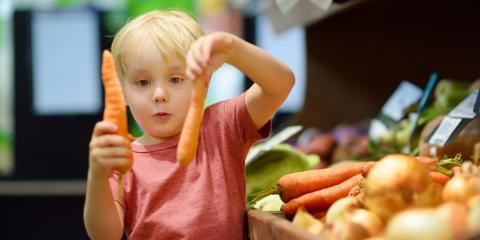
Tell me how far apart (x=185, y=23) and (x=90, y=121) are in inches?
130

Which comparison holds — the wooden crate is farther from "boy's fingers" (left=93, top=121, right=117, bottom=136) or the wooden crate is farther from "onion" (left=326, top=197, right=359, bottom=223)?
"boy's fingers" (left=93, top=121, right=117, bottom=136)

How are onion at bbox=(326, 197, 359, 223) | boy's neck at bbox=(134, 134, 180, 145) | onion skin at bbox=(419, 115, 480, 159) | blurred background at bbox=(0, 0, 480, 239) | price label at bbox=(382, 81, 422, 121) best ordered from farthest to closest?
blurred background at bbox=(0, 0, 480, 239) < price label at bbox=(382, 81, 422, 121) < onion skin at bbox=(419, 115, 480, 159) < boy's neck at bbox=(134, 134, 180, 145) < onion at bbox=(326, 197, 359, 223)

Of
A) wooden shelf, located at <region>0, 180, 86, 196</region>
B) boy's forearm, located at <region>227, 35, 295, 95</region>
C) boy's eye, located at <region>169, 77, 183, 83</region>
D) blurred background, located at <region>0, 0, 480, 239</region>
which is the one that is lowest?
wooden shelf, located at <region>0, 180, 86, 196</region>

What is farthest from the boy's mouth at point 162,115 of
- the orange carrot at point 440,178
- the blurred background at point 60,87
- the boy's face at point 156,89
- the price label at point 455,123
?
the blurred background at point 60,87

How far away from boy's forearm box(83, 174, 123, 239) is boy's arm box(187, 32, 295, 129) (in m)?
0.24

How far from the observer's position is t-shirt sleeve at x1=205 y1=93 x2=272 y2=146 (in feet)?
4.04

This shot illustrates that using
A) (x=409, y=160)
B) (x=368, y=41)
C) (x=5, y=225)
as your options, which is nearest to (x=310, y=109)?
(x=368, y=41)

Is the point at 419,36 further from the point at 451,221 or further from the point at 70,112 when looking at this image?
the point at 70,112

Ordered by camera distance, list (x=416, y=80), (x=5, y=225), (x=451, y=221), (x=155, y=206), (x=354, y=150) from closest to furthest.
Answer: (x=451, y=221), (x=155, y=206), (x=354, y=150), (x=416, y=80), (x=5, y=225)

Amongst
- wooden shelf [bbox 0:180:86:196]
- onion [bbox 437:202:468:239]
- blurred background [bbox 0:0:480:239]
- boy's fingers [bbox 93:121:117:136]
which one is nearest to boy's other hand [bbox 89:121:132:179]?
boy's fingers [bbox 93:121:117:136]

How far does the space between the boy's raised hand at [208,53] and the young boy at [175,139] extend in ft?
0.08

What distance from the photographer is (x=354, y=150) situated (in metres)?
2.31

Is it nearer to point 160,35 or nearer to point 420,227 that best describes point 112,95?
point 160,35

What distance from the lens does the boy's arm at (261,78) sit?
109 centimetres
